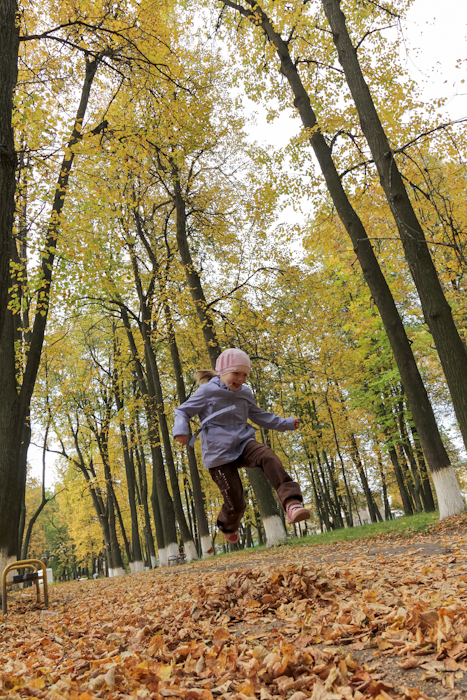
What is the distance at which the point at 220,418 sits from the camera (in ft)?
14.8

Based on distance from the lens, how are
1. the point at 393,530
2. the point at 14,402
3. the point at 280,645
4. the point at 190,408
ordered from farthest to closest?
the point at 393,530 → the point at 14,402 → the point at 190,408 → the point at 280,645

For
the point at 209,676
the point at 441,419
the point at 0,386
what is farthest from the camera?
the point at 441,419

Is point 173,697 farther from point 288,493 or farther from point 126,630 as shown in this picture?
point 288,493

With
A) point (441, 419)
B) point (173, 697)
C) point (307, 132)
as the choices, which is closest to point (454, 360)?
point (307, 132)

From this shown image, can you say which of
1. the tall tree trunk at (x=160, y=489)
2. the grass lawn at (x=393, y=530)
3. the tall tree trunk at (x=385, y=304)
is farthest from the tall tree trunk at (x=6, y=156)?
the tall tree trunk at (x=160, y=489)

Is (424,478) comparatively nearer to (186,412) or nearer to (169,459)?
(169,459)

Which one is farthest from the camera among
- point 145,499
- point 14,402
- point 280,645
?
point 145,499

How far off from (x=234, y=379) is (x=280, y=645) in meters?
2.32

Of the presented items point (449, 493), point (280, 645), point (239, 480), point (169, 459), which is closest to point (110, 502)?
point (169, 459)

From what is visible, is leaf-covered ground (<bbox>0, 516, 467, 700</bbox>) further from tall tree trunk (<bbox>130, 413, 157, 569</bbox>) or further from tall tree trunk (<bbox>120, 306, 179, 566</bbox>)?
tall tree trunk (<bbox>130, 413, 157, 569</bbox>)

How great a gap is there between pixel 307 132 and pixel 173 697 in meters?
10.4

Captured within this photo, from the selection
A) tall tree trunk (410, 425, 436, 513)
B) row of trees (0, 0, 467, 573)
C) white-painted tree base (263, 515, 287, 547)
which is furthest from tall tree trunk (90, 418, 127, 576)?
tall tree trunk (410, 425, 436, 513)

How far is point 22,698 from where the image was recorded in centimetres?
229

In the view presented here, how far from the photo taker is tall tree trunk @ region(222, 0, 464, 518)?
8078 mm
